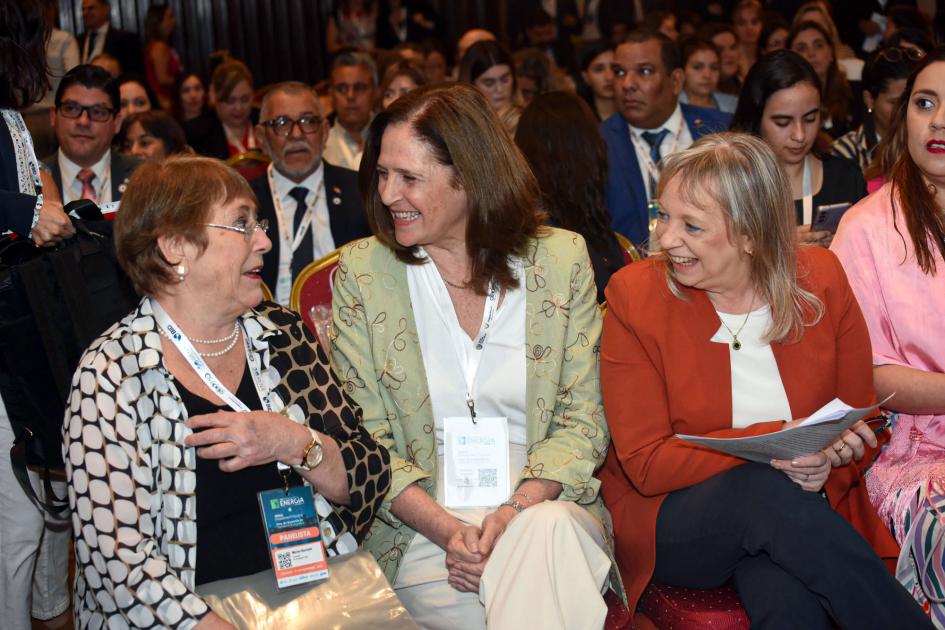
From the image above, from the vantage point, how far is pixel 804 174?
4309 millimetres

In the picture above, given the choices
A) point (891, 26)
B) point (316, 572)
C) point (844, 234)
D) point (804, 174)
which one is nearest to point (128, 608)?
point (316, 572)

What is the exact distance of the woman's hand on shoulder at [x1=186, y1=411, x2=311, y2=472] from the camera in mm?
2297

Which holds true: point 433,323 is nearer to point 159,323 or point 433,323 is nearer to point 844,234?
point 159,323

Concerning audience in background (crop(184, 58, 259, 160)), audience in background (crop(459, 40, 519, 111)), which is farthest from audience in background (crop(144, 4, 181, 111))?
audience in background (crop(459, 40, 519, 111))

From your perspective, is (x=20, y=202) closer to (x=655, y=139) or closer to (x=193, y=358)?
(x=193, y=358)

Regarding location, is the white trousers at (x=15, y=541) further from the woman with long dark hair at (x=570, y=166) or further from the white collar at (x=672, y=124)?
the white collar at (x=672, y=124)

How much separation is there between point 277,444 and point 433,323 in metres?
0.66

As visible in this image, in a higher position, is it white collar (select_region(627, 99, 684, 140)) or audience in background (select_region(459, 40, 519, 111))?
audience in background (select_region(459, 40, 519, 111))

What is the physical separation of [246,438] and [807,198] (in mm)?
2852

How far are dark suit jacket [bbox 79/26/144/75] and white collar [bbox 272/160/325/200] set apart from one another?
14.8 feet

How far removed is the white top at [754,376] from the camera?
2.71 metres

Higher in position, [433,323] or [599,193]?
[599,193]

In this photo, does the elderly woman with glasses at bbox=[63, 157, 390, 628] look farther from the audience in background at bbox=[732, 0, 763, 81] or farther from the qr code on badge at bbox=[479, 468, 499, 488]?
the audience in background at bbox=[732, 0, 763, 81]

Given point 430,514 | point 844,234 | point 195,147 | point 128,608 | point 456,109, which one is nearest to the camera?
point 128,608
